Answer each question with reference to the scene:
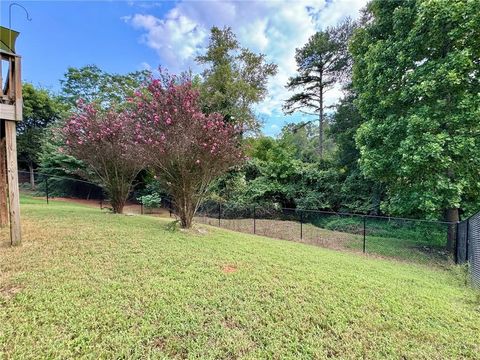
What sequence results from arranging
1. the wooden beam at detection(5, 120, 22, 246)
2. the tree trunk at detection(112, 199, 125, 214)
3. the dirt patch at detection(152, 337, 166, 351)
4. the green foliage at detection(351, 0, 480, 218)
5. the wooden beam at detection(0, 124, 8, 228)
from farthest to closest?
the tree trunk at detection(112, 199, 125, 214) < the green foliage at detection(351, 0, 480, 218) < the wooden beam at detection(0, 124, 8, 228) < the wooden beam at detection(5, 120, 22, 246) < the dirt patch at detection(152, 337, 166, 351)

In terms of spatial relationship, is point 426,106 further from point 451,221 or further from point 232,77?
point 232,77

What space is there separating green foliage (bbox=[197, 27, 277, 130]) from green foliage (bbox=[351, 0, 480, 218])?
807 cm

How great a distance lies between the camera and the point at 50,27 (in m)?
7.09

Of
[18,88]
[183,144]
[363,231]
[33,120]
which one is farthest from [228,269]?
[33,120]

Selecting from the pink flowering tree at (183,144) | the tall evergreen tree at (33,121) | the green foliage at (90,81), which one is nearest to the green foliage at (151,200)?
the pink flowering tree at (183,144)

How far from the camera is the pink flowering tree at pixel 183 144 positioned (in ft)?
17.4

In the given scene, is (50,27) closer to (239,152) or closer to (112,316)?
(239,152)

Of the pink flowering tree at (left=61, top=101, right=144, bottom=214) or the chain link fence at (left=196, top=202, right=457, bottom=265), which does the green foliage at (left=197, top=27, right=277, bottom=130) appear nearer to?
the chain link fence at (left=196, top=202, right=457, bottom=265)

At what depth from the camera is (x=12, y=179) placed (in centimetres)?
338

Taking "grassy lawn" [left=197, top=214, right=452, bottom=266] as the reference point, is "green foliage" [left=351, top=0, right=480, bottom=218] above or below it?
above

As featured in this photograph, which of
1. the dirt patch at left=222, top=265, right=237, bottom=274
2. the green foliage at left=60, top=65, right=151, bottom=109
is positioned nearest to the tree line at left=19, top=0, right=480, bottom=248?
the dirt patch at left=222, top=265, right=237, bottom=274

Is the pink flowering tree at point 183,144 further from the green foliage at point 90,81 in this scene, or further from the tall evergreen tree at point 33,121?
the green foliage at point 90,81

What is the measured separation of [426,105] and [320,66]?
38.8ft

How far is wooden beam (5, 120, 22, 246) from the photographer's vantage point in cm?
336
